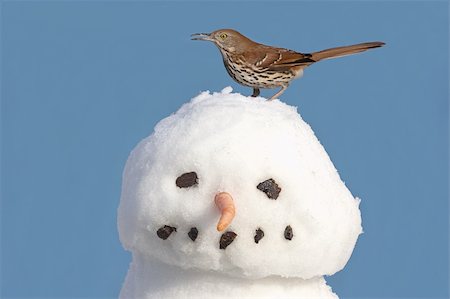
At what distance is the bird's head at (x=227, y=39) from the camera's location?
2672 mm

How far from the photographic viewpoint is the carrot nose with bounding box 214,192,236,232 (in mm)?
2266

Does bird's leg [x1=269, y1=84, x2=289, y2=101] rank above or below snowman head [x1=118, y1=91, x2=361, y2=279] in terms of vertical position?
above

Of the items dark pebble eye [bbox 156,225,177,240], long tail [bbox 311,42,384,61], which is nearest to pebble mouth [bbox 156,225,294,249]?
dark pebble eye [bbox 156,225,177,240]

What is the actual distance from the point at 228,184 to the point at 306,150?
23 cm

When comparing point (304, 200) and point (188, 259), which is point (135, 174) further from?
point (304, 200)

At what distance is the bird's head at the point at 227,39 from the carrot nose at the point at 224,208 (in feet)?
1.61

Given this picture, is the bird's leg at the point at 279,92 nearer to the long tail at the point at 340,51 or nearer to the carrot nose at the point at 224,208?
the long tail at the point at 340,51

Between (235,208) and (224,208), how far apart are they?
0.06 meters

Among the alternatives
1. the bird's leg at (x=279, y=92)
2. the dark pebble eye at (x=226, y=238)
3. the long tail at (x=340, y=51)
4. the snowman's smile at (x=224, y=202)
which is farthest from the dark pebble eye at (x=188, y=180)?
the long tail at (x=340, y=51)

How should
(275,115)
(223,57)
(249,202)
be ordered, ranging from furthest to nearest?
(223,57) < (275,115) < (249,202)

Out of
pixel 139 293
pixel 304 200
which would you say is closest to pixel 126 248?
pixel 139 293

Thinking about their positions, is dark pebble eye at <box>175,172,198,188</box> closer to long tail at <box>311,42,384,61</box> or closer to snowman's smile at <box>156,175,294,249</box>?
snowman's smile at <box>156,175,294,249</box>

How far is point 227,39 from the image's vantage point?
8.79ft

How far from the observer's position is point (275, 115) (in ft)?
8.27
